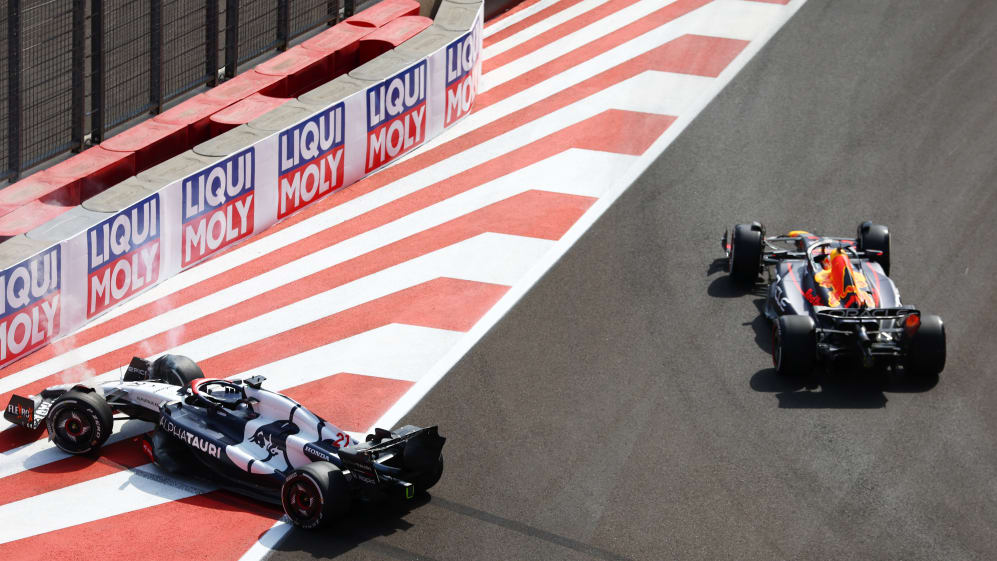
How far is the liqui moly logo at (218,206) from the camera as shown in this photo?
15953mm

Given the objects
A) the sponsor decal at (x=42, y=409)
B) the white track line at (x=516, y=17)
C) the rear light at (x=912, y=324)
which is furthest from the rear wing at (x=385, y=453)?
the white track line at (x=516, y=17)

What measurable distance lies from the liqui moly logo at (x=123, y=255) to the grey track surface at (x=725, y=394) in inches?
171

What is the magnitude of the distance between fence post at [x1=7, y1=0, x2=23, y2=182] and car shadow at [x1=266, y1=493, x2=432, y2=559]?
294 inches

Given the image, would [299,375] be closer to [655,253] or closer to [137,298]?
[137,298]

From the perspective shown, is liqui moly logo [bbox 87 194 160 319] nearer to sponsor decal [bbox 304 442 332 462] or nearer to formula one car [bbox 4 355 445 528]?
formula one car [bbox 4 355 445 528]

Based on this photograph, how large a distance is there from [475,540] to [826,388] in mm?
4604

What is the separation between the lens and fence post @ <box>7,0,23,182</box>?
1545 centimetres

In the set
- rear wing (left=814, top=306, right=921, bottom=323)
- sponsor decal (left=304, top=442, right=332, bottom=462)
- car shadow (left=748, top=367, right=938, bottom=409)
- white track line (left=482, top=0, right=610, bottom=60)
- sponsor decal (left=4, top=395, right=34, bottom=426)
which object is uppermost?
white track line (left=482, top=0, right=610, bottom=60)

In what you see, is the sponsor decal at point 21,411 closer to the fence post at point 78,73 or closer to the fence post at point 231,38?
the fence post at point 78,73

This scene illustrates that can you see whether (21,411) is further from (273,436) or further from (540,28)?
(540,28)

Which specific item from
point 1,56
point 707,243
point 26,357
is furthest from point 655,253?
point 1,56

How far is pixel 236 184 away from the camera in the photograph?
16531 millimetres

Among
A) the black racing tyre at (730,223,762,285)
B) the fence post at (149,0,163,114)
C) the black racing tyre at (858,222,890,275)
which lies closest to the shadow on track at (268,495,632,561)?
the black racing tyre at (730,223,762,285)

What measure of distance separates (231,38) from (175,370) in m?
7.54
